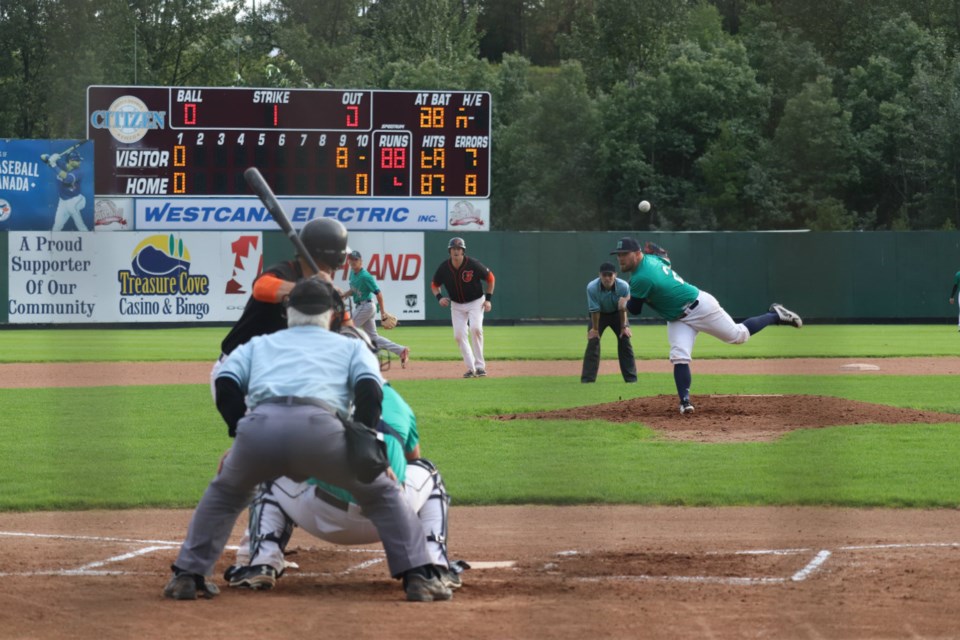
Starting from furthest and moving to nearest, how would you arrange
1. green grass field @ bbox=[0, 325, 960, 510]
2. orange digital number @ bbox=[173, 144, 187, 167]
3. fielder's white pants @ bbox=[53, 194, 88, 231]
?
fielder's white pants @ bbox=[53, 194, 88, 231] < orange digital number @ bbox=[173, 144, 187, 167] < green grass field @ bbox=[0, 325, 960, 510]

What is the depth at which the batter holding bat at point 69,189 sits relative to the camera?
93.8ft

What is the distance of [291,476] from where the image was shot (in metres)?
5.15

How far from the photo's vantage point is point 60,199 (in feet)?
94.9

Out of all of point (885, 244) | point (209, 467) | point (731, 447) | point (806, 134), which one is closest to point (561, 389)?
point (731, 447)

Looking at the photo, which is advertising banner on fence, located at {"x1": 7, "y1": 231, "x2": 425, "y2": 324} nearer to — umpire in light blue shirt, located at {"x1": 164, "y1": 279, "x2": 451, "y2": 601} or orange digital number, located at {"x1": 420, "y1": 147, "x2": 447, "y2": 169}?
orange digital number, located at {"x1": 420, "y1": 147, "x2": 447, "y2": 169}

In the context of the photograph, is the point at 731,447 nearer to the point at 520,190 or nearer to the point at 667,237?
the point at 667,237

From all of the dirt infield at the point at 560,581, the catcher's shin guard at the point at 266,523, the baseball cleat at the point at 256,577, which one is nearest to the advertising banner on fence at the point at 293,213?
Answer: the dirt infield at the point at 560,581

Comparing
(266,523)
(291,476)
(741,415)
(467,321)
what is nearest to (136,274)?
(467,321)

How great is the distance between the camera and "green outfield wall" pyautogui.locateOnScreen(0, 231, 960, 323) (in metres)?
31.0

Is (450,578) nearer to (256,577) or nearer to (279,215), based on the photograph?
(256,577)

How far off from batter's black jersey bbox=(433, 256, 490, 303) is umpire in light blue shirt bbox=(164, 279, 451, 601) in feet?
35.8

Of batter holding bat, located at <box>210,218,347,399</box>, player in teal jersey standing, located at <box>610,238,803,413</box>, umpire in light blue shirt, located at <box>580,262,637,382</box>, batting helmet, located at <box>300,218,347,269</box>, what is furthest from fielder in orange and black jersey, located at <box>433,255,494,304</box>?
batting helmet, located at <box>300,218,347,269</box>

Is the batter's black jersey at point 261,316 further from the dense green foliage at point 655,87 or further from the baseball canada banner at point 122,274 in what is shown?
the dense green foliage at point 655,87

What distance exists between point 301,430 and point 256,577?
93 cm
